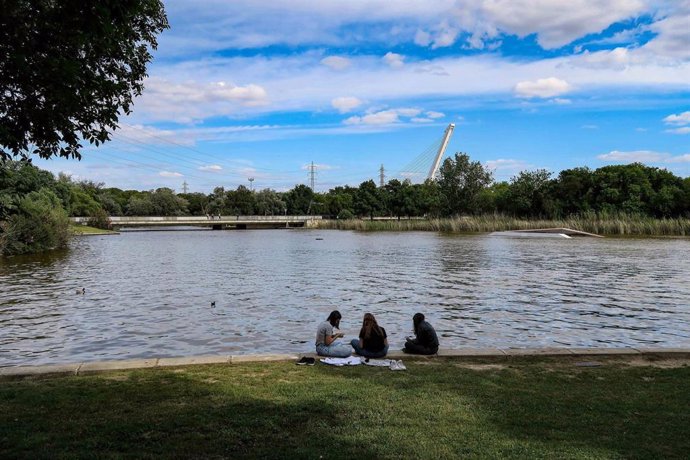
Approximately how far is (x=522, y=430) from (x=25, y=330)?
49.7 feet

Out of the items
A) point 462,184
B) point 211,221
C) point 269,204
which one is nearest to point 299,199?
point 269,204

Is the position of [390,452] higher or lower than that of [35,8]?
lower

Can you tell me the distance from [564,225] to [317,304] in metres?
68.2

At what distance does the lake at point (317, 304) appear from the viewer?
14.7 m

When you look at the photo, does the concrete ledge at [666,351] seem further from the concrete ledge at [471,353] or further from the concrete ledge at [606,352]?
the concrete ledge at [471,353]

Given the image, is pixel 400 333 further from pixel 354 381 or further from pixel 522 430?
pixel 522 430

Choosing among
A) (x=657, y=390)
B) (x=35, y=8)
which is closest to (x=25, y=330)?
(x=35, y=8)

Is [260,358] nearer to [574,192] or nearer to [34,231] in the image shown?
[34,231]

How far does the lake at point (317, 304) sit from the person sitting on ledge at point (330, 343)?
192 cm

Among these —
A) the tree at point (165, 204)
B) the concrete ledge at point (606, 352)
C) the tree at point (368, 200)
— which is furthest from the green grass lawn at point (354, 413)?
the tree at point (165, 204)

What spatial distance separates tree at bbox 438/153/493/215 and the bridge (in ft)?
130

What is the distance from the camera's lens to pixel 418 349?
11828 millimetres

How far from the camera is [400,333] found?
15.6 m

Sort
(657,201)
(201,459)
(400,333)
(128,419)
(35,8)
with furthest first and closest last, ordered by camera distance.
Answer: (657,201) < (400,333) < (128,419) < (201,459) < (35,8)
